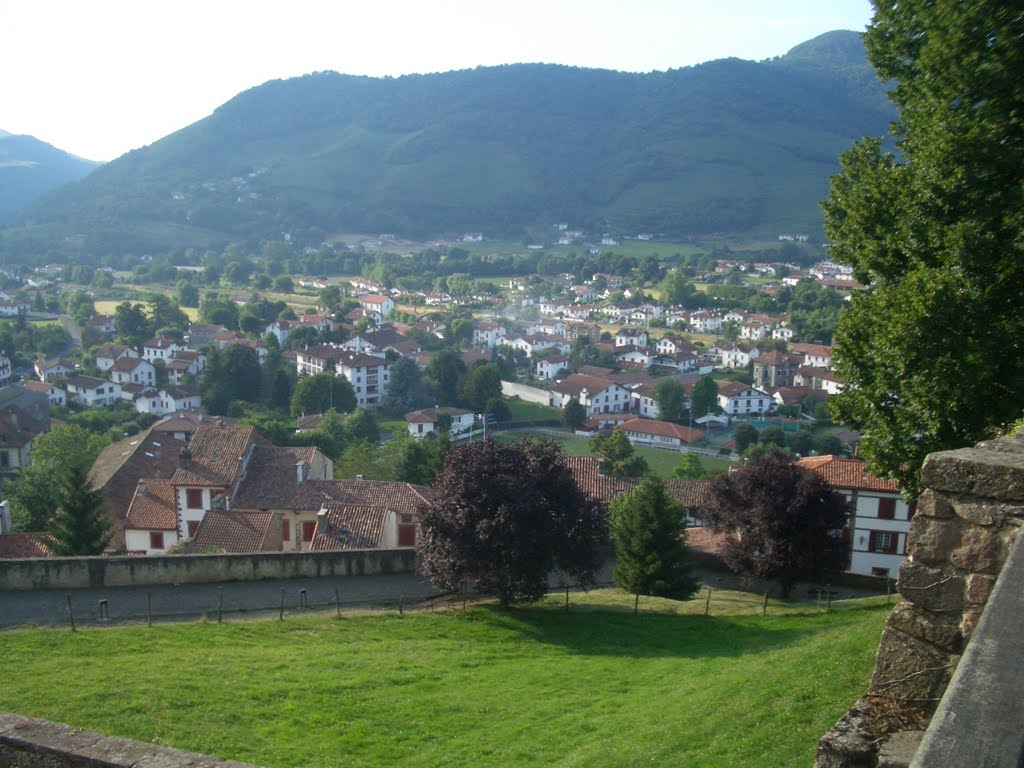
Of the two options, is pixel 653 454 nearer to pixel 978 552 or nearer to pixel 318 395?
pixel 318 395

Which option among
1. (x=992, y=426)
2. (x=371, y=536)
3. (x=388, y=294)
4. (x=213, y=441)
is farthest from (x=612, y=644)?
(x=388, y=294)

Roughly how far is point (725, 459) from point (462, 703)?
157ft

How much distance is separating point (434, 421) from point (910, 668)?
5805cm

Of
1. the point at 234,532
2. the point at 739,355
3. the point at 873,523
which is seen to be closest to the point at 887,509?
the point at 873,523

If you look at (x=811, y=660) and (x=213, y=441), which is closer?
(x=811, y=660)

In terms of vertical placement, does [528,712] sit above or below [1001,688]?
below

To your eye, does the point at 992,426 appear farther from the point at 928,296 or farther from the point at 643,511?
the point at 643,511

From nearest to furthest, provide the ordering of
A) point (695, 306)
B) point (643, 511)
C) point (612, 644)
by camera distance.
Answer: point (612, 644) → point (643, 511) → point (695, 306)

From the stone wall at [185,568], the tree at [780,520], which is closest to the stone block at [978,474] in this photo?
the stone wall at [185,568]

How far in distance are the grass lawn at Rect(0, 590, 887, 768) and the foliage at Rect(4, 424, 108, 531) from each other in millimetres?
10797

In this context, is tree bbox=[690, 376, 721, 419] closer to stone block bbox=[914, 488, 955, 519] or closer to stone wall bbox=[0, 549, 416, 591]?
stone wall bbox=[0, 549, 416, 591]

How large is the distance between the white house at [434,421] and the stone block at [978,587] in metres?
56.0

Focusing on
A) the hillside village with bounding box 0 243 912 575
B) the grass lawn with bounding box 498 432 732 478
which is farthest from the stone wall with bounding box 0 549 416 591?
the grass lawn with bounding box 498 432 732 478

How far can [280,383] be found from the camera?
6931 centimetres
